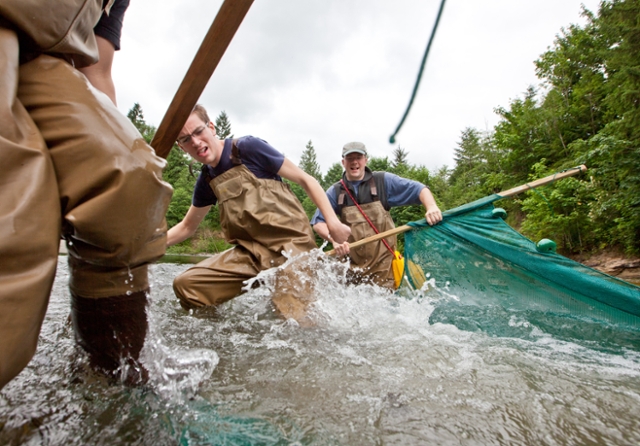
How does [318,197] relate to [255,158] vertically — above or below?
below

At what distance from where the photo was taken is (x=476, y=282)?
3.60 metres

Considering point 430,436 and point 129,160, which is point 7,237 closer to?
point 129,160

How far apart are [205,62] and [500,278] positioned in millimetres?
2971

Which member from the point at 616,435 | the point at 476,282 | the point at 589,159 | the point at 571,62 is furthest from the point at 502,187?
the point at 616,435

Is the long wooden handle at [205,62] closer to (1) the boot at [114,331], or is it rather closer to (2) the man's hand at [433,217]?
(1) the boot at [114,331]

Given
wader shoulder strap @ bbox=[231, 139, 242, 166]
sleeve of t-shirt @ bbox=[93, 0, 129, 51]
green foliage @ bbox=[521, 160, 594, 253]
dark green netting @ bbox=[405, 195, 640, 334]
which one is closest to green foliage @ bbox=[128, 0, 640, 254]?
green foliage @ bbox=[521, 160, 594, 253]

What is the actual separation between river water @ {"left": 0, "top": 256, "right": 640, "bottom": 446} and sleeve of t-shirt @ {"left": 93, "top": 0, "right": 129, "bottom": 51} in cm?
124

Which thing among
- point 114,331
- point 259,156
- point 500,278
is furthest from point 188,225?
point 500,278

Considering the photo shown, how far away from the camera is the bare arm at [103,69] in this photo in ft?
6.09

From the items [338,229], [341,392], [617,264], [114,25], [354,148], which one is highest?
[114,25]

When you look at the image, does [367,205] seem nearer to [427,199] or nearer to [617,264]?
[427,199]

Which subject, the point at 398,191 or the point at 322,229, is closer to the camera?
the point at 322,229

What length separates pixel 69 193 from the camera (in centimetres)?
102

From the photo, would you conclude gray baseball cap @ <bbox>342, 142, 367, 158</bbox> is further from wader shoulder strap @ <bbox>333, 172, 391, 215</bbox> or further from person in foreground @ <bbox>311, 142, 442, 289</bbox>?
wader shoulder strap @ <bbox>333, 172, 391, 215</bbox>
